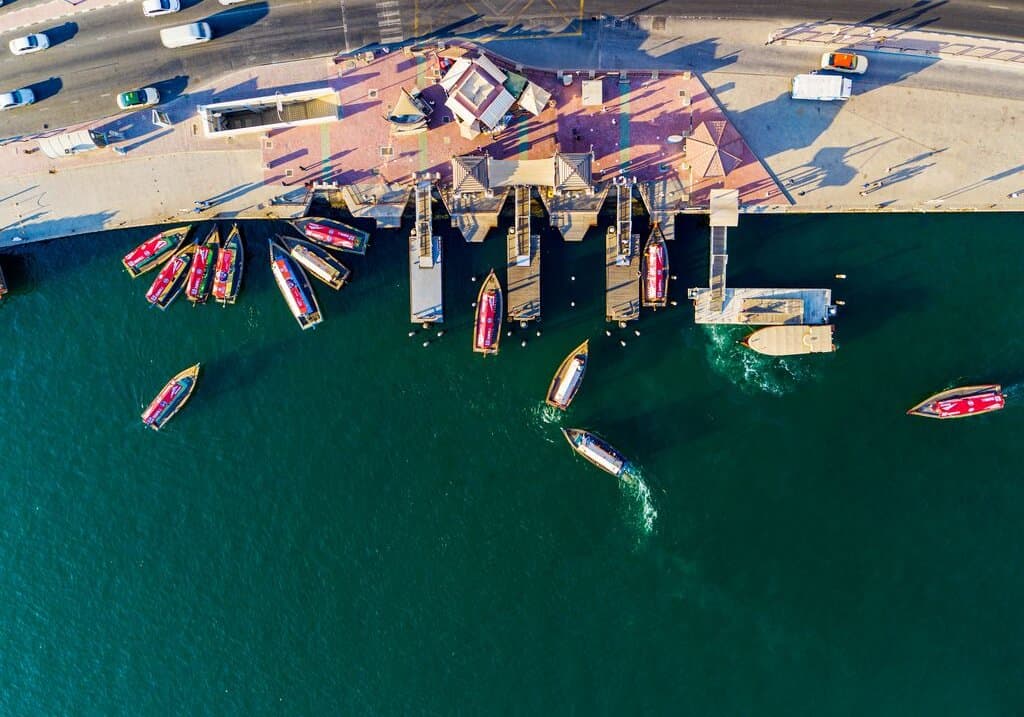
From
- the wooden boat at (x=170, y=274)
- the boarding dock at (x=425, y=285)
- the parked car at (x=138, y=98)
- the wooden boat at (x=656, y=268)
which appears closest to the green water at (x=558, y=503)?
the boarding dock at (x=425, y=285)

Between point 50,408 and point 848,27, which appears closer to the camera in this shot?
point 848,27

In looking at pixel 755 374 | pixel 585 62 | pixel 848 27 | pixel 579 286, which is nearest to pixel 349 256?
pixel 579 286

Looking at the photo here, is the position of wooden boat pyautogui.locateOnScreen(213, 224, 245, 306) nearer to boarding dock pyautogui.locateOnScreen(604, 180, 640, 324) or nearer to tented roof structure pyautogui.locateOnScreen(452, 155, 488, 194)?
tented roof structure pyautogui.locateOnScreen(452, 155, 488, 194)

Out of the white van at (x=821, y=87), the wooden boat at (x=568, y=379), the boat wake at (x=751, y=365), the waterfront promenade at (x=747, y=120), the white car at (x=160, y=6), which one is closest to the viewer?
the white van at (x=821, y=87)

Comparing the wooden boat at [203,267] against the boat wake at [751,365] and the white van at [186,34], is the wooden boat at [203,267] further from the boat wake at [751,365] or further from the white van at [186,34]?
the boat wake at [751,365]

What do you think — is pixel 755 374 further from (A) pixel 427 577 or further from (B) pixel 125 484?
(B) pixel 125 484
